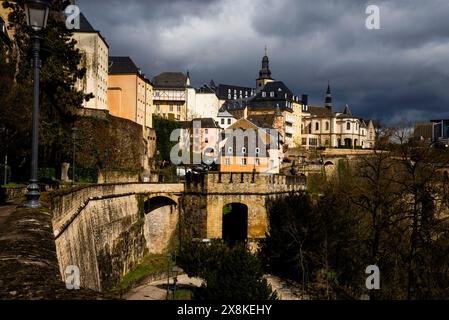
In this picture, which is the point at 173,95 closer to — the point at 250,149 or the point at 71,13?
the point at 250,149

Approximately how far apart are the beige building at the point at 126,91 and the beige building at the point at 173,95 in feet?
115

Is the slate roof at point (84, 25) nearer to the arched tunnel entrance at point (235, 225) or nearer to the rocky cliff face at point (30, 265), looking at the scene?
the arched tunnel entrance at point (235, 225)

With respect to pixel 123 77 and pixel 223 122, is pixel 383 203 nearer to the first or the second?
pixel 123 77

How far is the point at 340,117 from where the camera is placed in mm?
122688

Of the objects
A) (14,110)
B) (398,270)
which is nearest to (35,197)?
(14,110)

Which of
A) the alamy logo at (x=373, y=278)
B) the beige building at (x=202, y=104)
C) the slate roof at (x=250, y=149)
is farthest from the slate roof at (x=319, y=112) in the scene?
the alamy logo at (x=373, y=278)

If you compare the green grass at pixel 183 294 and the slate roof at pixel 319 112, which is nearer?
the green grass at pixel 183 294

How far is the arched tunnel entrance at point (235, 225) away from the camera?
126 feet

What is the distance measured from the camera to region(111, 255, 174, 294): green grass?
2780cm

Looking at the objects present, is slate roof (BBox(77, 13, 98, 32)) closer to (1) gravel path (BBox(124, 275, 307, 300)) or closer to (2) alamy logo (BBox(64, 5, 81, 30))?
(2) alamy logo (BBox(64, 5, 81, 30))

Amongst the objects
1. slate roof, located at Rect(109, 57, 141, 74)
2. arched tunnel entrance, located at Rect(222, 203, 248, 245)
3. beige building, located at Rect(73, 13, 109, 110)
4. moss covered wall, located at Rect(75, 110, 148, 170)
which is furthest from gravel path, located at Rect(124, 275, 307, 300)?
slate roof, located at Rect(109, 57, 141, 74)

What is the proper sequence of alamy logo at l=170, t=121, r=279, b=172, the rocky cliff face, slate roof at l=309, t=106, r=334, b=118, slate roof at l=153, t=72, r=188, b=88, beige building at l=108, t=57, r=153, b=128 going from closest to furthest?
1. the rocky cliff face
2. alamy logo at l=170, t=121, r=279, b=172
3. beige building at l=108, t=57, r=153, b=128
4. slate roof at l=153, t=72, r=188, b=88
5. slate roof at l=309, t=106, r=334, b=118

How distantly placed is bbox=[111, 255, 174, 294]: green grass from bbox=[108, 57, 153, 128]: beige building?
1453 inches

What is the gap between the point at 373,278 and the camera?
72.4ft
